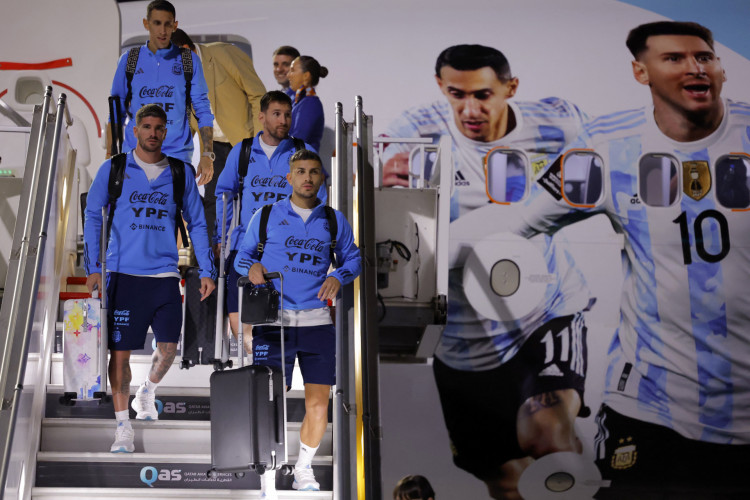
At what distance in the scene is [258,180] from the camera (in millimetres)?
4863

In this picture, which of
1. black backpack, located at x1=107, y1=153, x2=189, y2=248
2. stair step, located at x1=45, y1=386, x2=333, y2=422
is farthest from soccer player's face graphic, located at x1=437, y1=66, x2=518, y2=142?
stair step, located at x1=45, y1=386, x2=333, y2=422

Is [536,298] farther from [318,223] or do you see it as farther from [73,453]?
[73,453]

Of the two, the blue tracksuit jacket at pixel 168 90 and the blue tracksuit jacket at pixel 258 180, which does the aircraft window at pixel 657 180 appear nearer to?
the blue tracksuit jacket at pixel 258 180

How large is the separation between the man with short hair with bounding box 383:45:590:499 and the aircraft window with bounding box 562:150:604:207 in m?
0.16

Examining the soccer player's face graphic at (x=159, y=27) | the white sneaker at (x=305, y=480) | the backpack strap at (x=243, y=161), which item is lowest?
the white sneaker at (x=305, y=480)

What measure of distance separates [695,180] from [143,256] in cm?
522

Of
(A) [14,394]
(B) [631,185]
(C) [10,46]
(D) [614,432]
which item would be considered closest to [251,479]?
(A) [14,394]

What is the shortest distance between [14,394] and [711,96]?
6.36 meters

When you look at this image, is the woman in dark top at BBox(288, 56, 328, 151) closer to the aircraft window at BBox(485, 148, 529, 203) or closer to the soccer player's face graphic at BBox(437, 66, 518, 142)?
the soccer player's face graphic at BBox(437, 66, 518, 142)

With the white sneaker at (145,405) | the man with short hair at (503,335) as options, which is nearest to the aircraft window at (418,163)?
the man with short hair at (503,335)

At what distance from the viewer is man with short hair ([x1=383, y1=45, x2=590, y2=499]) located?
292 inches

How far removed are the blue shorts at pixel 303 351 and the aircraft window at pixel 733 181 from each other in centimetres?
488

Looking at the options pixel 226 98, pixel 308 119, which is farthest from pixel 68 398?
pixel 226 98

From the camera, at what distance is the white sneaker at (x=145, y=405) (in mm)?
4511
